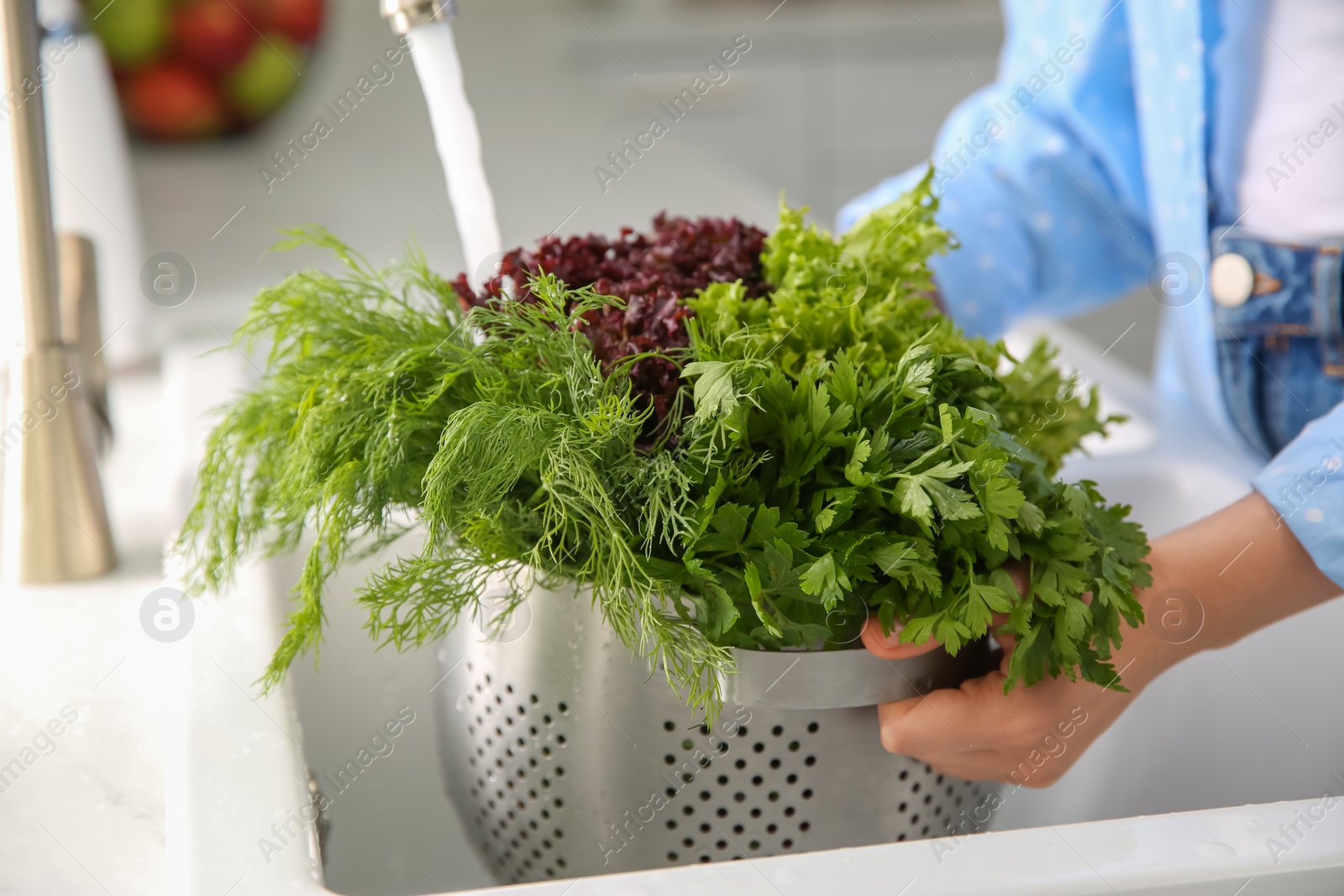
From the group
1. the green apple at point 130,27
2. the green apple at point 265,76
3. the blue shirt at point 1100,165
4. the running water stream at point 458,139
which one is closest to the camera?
the running water stream at point 458,139

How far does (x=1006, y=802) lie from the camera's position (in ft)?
1.85

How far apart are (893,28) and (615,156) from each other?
63.0 inches

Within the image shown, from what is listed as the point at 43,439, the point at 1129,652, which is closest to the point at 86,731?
the point at 43,439

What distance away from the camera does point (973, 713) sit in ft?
1.29

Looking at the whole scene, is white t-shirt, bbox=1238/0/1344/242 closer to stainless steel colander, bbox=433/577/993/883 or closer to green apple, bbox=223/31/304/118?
stainless steel colander, bbox=433/577/993/883

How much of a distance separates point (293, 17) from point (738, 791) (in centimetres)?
135

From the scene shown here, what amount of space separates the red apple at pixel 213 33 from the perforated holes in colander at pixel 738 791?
1.26 m

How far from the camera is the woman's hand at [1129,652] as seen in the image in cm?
39

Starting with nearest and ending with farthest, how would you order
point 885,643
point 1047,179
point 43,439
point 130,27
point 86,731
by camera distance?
1. point 885,643
2. point 86,731
3. point 43,439
4. point 1047,179
5. point 130,27

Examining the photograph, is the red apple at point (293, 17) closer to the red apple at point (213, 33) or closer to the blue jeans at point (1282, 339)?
the red apple at point (213, 33)

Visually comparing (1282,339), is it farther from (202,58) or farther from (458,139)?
(202,58)

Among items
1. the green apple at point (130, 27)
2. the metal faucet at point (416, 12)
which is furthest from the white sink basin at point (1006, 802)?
the green apple at point (130, 27)

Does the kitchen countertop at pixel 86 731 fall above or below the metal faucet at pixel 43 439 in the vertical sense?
below

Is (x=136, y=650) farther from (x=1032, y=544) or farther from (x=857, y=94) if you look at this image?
(x=857, y=94)
